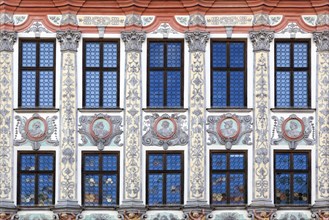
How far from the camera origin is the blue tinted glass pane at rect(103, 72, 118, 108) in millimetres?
48312

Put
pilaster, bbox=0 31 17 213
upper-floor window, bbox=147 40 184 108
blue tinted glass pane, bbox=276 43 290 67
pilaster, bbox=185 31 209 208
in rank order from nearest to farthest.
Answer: pilaster, bbox=0 31 17 213 → pilaster, bbox=185 31 209 208 → upper-floor window, bbox=147 40 184 108 → blue tinted glass pane, bbox=276 43 290 67

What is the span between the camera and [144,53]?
4847 centimetres

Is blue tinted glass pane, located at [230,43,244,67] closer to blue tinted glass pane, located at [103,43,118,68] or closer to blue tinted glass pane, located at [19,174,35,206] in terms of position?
blue tinted glass pane, located at [103,43,118,68]

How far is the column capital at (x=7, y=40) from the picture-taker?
158 feet

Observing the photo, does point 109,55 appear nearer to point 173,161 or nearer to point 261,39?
point 173,161

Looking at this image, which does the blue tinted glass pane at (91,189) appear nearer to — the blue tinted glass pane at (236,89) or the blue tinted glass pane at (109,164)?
the blue tinted glass pane at (109,164)

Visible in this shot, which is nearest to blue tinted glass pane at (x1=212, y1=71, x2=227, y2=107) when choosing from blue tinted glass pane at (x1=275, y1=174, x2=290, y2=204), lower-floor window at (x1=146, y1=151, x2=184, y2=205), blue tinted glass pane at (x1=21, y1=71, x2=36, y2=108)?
lower-floor window at (x1=146, y1=151, x2=184, y2=205)

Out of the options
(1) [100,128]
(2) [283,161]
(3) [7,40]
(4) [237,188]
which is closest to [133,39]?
(1) [100,128]

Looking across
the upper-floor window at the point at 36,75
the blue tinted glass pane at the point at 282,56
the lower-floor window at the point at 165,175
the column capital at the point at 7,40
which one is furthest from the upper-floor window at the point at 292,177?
the column capital at the point at 7,40

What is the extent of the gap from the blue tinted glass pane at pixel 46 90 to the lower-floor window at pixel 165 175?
3747mm

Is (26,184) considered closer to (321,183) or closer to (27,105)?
Answer: (27,105)

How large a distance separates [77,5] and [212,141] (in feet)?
20.9

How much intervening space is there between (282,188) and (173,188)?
359 cm

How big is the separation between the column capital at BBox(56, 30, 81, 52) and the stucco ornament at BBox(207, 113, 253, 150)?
16.6 feet
